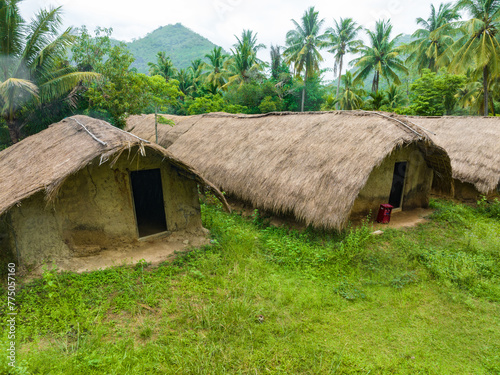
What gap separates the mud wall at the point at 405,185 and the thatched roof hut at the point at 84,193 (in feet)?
12.8

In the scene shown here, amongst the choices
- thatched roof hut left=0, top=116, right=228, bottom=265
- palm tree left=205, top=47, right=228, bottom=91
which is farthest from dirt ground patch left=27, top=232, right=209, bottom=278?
palm tree left=205, top=47, right=228, bottom=91

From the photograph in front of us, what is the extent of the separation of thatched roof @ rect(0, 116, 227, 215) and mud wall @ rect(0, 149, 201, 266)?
0.30 meters

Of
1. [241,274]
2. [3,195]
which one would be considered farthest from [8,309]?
[241,274]

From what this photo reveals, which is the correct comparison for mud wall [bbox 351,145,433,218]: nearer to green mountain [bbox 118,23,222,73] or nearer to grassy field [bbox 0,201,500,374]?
grassy field [bbox 0,201,500,374]

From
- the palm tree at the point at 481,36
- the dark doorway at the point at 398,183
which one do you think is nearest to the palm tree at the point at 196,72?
the palm tree at the point at 481,36

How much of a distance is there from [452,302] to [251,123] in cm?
813

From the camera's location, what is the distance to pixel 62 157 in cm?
543

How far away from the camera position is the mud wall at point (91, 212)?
16.3 feet

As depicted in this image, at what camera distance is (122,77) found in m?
10.4

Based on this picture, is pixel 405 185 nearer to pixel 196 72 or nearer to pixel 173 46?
pixel 196 72

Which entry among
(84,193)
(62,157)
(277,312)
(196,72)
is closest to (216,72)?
A: (196,72)

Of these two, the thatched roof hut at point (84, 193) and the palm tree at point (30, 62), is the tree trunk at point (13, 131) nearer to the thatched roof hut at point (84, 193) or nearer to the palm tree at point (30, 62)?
the palm tree at point (30, 62)

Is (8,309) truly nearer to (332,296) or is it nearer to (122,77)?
(332,296)

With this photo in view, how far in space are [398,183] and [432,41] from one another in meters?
23.6
